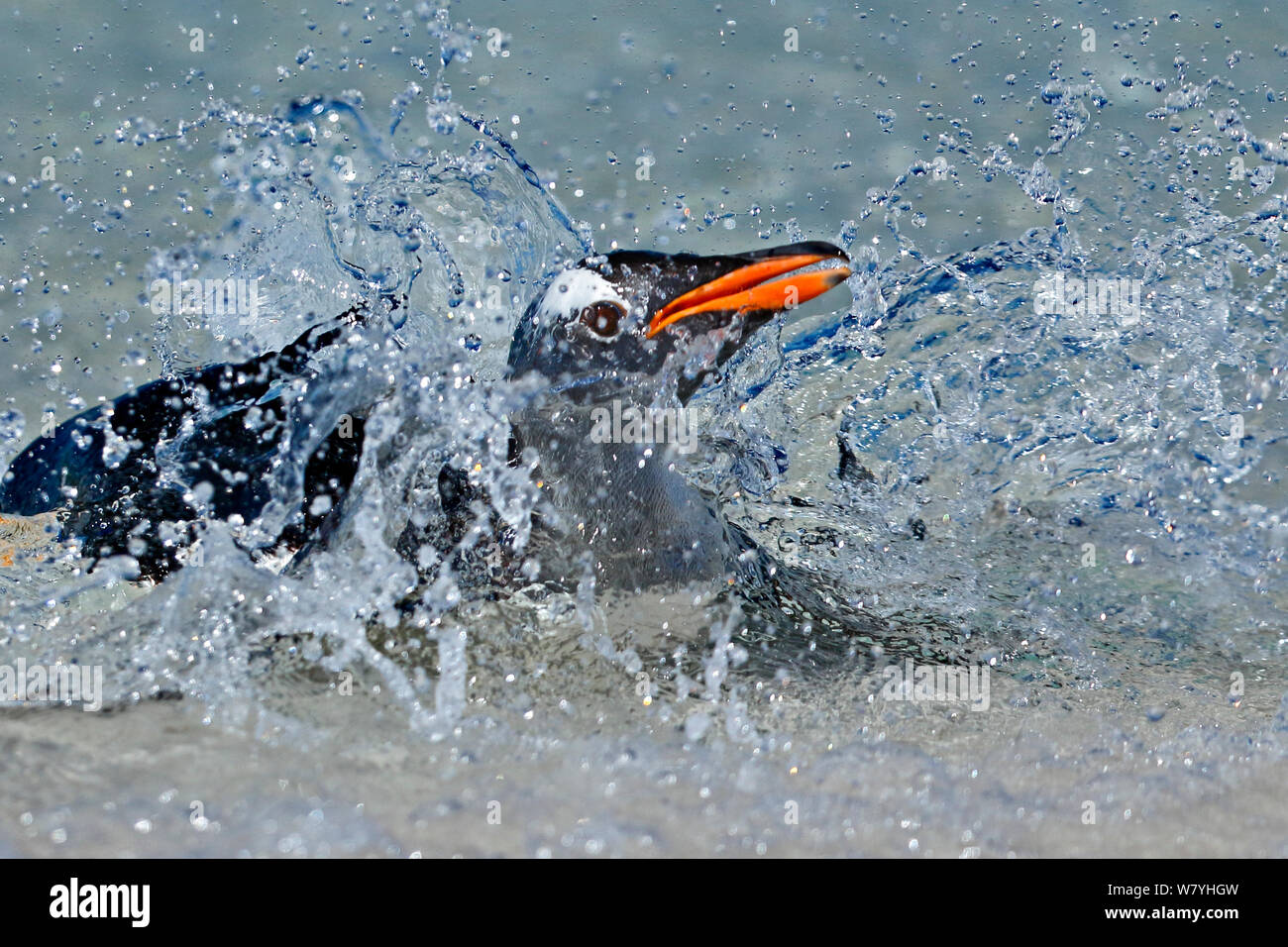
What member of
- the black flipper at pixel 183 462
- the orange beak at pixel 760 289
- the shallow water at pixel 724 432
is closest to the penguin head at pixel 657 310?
the orange beak at pixel 760 289

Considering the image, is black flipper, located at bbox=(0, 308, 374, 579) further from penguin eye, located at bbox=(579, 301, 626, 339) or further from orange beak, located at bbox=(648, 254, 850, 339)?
orange beak, located at bbox=(648, 254, 850, 339)

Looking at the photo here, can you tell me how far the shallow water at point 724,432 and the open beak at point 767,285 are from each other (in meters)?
0.49

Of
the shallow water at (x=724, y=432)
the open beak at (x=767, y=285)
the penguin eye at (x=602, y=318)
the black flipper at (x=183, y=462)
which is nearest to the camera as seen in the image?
the shallow water at (x=724, y=432)

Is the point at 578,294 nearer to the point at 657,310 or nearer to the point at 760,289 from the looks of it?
the point at 657,310

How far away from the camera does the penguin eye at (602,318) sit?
3.16 meters

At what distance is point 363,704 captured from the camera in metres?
2.49

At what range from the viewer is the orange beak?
306 cm

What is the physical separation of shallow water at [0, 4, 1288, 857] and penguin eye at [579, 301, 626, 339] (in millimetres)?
329

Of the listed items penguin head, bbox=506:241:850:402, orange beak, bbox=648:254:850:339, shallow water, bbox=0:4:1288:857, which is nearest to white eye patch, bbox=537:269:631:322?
penguin head, bbox=506:241:850:402

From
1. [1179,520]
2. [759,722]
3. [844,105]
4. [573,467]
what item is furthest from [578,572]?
[844,105]

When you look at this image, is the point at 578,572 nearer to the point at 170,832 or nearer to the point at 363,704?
the point at 363,704

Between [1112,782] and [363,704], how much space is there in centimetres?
144

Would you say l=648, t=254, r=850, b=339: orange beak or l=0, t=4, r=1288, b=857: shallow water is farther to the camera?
l=648, t=254, r=850, b=339: orange beak

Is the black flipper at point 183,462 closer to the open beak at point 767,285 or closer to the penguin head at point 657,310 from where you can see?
the penguin head at point 657,310
